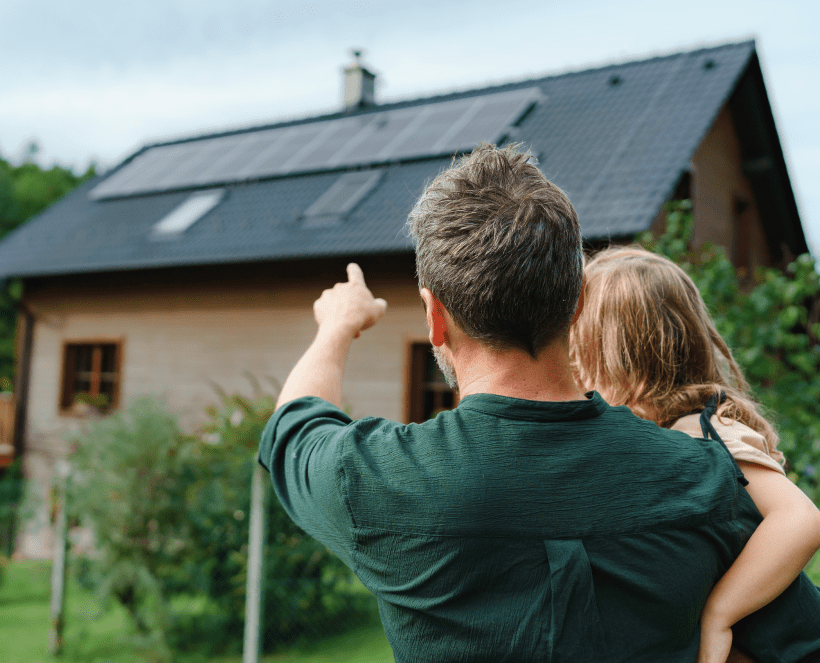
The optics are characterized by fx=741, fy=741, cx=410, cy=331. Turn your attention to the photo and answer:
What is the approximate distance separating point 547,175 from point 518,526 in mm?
8441

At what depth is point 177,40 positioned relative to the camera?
47562 millimetres

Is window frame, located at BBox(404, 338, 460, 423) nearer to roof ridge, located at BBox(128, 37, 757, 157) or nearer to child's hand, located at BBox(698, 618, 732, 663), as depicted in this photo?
roof ridge, located at BBox(128, 37, 757, 157)

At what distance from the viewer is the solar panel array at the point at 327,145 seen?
10.9 m

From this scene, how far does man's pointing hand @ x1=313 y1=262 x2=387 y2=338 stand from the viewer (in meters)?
1.39

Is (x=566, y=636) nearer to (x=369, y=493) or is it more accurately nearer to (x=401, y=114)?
(x=369, y=493)

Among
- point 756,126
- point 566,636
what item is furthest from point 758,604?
point 756,126

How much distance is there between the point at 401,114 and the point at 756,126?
5.71 meters

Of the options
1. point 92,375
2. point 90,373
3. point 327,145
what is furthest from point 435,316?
point 90,373

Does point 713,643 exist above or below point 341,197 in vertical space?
below

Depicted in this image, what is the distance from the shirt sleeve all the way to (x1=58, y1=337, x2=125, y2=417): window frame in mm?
11646

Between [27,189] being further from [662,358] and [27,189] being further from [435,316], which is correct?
[435,316]

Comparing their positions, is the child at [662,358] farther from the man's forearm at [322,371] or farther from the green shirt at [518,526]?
the man's forearm at [322,371]

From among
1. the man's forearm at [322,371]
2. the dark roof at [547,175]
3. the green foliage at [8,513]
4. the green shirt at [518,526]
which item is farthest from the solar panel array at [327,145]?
the green shirt at [518,526]

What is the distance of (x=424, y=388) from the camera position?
945 centimetres
